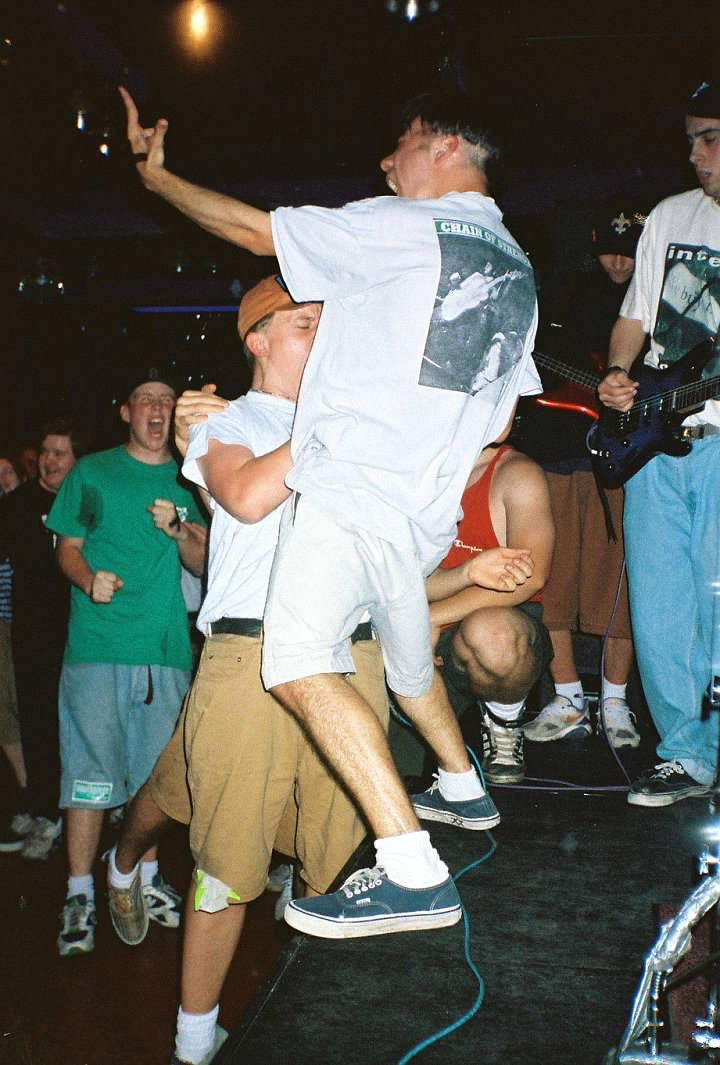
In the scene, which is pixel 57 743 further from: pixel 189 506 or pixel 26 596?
pixel 189 506

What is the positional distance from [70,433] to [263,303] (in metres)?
2.79

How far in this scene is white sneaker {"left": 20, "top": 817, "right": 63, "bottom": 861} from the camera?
448cm

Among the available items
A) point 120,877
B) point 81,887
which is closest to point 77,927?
point 81,887

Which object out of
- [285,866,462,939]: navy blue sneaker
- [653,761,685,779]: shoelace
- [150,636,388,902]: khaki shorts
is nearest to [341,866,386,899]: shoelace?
[285,866,462,939]: navy blue sneaker

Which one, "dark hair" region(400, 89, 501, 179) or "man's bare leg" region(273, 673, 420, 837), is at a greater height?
"dark hair" region(400, 89, 501, 179)

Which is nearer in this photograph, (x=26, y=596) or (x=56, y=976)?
(x=56, y=976)

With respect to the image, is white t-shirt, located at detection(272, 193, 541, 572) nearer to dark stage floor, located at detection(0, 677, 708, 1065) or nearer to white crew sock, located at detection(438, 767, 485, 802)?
white crew sock, located at detection(438, 767, 485, 802)

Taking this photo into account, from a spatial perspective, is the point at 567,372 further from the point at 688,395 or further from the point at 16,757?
the point at 16,757

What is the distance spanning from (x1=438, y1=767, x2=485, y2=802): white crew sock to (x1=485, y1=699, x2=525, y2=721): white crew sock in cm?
68

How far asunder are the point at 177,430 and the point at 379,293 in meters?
0.67

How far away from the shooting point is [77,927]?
3564 mm

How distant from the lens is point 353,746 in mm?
1823

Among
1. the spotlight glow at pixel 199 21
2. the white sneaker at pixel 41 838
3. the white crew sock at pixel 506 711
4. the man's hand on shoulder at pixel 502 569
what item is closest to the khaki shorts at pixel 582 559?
the white crew sock at pixel 506 711

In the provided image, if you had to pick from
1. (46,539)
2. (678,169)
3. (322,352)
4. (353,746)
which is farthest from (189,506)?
(678,169)
